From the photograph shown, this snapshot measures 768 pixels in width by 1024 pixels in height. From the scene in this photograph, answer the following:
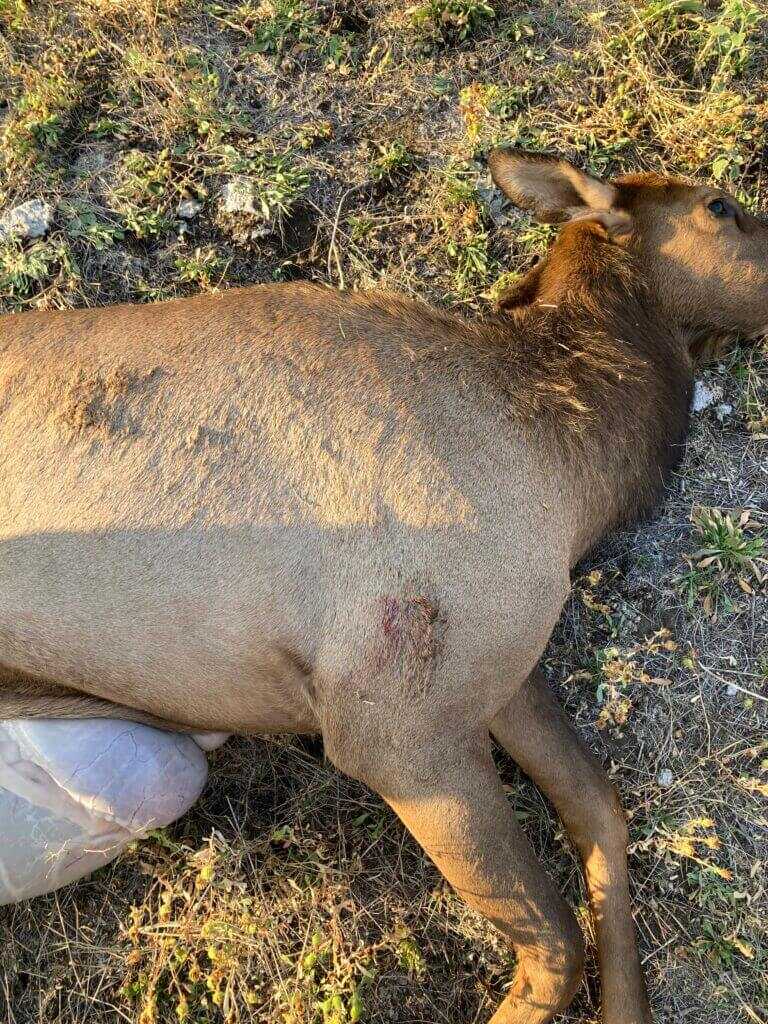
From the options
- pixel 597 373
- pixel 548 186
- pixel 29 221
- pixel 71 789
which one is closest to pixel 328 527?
pixel 597 373

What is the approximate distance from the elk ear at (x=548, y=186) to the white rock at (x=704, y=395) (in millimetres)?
1053

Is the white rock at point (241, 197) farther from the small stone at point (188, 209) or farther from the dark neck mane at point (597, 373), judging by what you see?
the dark neck mane at point (597, 373)

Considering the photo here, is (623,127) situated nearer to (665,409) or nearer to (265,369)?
(665,409)

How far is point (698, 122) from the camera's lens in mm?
4172

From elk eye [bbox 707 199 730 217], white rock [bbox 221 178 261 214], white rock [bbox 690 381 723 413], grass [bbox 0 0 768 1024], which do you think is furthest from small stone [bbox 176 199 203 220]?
white rock [bbox 690 381 723 413]

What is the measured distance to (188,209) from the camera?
437cm

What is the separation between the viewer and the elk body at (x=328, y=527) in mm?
2924

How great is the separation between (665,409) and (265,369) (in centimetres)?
182

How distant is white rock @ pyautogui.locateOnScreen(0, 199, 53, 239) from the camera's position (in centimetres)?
439

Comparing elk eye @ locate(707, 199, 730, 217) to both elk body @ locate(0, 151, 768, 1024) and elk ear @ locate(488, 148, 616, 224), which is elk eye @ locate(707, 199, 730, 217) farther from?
elk body @ locate(0, 151, 768, 1024)

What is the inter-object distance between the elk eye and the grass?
19.1 inches

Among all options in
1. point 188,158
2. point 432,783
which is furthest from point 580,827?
point 188,158

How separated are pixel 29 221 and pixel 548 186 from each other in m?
2.80

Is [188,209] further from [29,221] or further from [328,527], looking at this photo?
[328,527]
